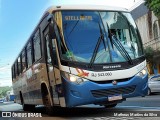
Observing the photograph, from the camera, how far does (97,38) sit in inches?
431

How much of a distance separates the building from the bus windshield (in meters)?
27.9

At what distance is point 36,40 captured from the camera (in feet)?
44.3

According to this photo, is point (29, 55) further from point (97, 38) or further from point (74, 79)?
point (74, 79)

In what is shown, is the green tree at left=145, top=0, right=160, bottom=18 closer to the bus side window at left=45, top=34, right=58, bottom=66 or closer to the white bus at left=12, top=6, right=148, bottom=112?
the white bus at left=12, top=6, right=148, bottom=112

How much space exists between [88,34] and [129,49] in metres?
1.26

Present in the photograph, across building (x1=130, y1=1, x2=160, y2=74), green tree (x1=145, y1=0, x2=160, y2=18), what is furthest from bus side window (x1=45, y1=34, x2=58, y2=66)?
building (x1=130, y1=1, x2=160, y2=74)

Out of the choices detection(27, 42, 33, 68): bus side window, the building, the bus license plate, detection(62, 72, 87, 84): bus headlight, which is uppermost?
the building

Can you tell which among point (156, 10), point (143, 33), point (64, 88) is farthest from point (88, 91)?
point (143, 33)

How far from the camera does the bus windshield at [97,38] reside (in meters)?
10.7

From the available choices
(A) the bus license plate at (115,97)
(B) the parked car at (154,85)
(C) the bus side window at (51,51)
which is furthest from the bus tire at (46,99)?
(B) the parked car at (154,85)

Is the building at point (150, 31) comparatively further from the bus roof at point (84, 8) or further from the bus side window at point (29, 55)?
the bus roof at point (84, 8)

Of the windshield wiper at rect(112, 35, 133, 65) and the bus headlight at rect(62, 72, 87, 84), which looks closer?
the bus headlight at rect(62, 72, 87, 84)

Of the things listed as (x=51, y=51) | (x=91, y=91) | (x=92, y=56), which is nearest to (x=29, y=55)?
(x=51, y=51)

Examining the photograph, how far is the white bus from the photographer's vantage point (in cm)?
1044
